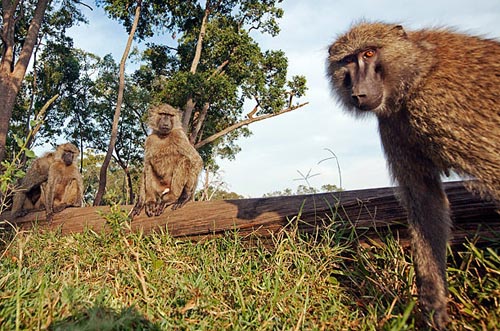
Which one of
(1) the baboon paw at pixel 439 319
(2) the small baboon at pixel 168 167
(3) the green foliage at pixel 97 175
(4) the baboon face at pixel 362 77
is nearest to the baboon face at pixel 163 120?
(2) the small baboon at pixel 168 167

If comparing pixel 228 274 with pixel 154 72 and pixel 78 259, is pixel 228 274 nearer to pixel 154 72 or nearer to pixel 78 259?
pixel 78 259

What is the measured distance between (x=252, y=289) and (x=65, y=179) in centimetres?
665

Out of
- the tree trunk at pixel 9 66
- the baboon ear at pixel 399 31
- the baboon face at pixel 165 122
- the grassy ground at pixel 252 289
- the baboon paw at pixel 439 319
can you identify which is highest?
the tree trunk at pixel 9 66

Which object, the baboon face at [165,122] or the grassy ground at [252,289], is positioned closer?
the grassy ground at [252,289]

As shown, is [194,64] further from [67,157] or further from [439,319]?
[439,319]

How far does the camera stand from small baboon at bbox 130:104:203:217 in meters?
6.04

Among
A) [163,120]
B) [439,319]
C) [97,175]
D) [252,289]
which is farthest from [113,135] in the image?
[97,175]

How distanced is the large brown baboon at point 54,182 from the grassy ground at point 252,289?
15.4ft

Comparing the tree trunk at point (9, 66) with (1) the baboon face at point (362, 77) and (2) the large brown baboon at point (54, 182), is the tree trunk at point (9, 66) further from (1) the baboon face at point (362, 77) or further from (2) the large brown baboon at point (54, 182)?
(1) the baboon face at point (362, 77)

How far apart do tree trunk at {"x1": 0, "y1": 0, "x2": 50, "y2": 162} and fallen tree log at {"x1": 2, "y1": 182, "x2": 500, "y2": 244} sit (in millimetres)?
7467

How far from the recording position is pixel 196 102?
53.9ft

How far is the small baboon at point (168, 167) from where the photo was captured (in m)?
6.04

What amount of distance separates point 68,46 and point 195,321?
67.5 ft

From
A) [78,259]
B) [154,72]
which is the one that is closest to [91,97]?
[154,72]
